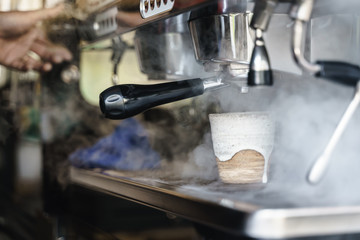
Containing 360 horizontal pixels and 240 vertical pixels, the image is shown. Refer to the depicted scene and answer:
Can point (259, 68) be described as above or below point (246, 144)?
above

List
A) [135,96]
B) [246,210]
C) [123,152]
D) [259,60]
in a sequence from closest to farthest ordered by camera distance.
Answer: [246,210]
[259,60]
[135,96]
[123,152]

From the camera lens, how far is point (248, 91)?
1.04m

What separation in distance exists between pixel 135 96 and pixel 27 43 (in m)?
0.95

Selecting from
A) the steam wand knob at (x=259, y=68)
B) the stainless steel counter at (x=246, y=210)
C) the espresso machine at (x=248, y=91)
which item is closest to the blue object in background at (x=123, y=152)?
the espresso machine at (x=248, y=91)

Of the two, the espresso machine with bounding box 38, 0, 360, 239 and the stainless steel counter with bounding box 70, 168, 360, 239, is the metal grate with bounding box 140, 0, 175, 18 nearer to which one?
the espresso machine with bounding box 38, 0, 360, 239

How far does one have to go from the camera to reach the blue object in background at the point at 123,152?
1327 mm

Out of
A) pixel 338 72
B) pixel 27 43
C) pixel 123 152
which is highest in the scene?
pixel 27 43

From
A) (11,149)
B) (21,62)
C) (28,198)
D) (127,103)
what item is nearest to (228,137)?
(127,103)

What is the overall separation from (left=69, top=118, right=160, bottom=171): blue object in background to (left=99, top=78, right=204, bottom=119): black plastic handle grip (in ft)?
1.30

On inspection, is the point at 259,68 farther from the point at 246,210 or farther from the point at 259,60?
the point at 246,210

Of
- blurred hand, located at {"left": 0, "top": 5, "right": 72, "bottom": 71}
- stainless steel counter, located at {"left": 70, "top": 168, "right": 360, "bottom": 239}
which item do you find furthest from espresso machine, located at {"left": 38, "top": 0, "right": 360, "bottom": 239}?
blurred hand, located at {"left": 0, "top": 5, "right": 72, "bottom": 71}

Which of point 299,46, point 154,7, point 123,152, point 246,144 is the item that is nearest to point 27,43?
point 123,152

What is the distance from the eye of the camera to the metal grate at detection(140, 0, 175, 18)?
0.94 m

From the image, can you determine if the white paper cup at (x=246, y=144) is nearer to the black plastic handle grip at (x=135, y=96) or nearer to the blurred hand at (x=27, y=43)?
the black plastic handle grip at (x=135, y=96)
